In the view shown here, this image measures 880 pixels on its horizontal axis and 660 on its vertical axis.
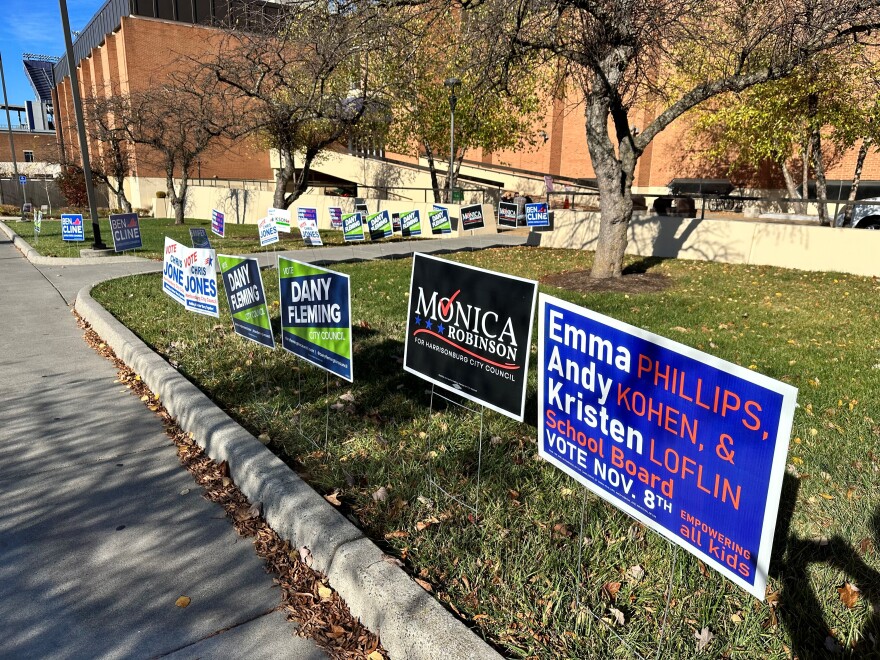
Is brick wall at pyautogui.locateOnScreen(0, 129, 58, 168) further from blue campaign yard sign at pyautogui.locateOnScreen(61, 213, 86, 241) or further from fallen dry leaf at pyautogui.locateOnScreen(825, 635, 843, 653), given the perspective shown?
fallen dry leaf at pyautogui.locateOnScreen(825, 635, 843, 653)

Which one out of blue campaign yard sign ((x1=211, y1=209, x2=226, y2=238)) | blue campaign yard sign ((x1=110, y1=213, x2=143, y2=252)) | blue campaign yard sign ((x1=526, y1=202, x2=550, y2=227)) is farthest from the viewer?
blue campaign yard sign ((x1=526, y1=202, x2=550, y2=227))

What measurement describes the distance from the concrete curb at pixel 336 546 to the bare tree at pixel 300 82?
668 centimetres

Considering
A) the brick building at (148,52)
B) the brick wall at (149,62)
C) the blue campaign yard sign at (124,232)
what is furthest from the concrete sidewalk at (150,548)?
the brick building at (148,52)

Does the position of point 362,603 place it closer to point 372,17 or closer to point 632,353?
point 632,353

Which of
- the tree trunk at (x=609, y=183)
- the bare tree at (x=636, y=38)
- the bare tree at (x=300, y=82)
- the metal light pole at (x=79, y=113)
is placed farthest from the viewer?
the metal light pole at (x=79, y=113)

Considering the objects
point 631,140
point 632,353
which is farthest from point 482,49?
point 632,353

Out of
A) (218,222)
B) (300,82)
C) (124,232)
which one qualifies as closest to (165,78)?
(300,82)

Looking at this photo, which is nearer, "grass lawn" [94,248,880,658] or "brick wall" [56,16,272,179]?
"grass lawn" [94,248,880,658]

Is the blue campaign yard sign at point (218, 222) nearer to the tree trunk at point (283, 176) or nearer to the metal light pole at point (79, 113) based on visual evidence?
the metal light pole at point (79, 113)

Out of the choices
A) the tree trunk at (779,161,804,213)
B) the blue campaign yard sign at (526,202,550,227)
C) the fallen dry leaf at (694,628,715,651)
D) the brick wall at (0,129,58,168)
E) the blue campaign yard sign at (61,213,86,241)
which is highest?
the brick wall at (0,129,58,168)

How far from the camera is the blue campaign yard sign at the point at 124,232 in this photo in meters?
14.3

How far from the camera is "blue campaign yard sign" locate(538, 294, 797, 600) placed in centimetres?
184

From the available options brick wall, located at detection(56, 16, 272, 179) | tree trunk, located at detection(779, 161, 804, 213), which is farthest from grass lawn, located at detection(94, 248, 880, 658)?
brick wall, located at detection(56, 16, 272, 179)

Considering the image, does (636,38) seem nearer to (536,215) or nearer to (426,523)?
(536,215)
